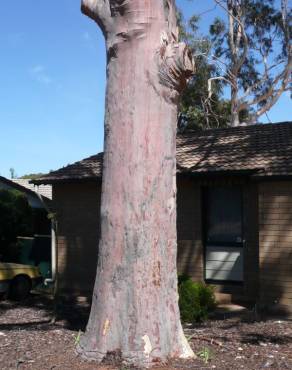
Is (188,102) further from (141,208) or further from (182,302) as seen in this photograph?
(141,208)

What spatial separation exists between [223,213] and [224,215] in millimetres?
48

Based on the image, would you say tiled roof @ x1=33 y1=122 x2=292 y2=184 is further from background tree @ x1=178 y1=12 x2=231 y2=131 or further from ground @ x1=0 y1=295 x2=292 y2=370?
background tree @ x1=178 y1=12 x2=231 y2=131

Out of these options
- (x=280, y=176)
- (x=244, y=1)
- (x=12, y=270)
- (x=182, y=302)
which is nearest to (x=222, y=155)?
(x=280, y=176)

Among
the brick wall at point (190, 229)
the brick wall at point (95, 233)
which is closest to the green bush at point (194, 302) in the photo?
the brick wall at point (95, 233)

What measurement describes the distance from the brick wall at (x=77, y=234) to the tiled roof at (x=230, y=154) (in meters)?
0.48

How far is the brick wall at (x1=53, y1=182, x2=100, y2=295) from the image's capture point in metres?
14.9

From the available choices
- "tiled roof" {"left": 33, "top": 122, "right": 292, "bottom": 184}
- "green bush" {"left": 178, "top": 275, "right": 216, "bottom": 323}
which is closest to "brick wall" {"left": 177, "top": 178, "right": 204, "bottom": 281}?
"tiled roof" {"left": 33, "top": 122, "right": 292, "bottom": 184}

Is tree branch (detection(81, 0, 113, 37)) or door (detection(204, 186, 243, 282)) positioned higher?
tree branch (detection(81, 0, 113, 37))

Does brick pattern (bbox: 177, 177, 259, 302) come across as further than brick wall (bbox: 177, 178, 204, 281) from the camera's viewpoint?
No

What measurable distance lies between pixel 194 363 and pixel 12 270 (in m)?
7.92

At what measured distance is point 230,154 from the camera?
1352cm

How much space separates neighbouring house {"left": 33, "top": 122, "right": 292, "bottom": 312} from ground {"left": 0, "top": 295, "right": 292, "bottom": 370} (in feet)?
5.42

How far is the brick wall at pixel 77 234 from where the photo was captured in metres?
14.9

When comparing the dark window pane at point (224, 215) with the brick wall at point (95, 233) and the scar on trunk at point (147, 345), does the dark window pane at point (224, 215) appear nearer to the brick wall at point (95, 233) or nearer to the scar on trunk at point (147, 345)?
the brick wall at point (95, 233)
